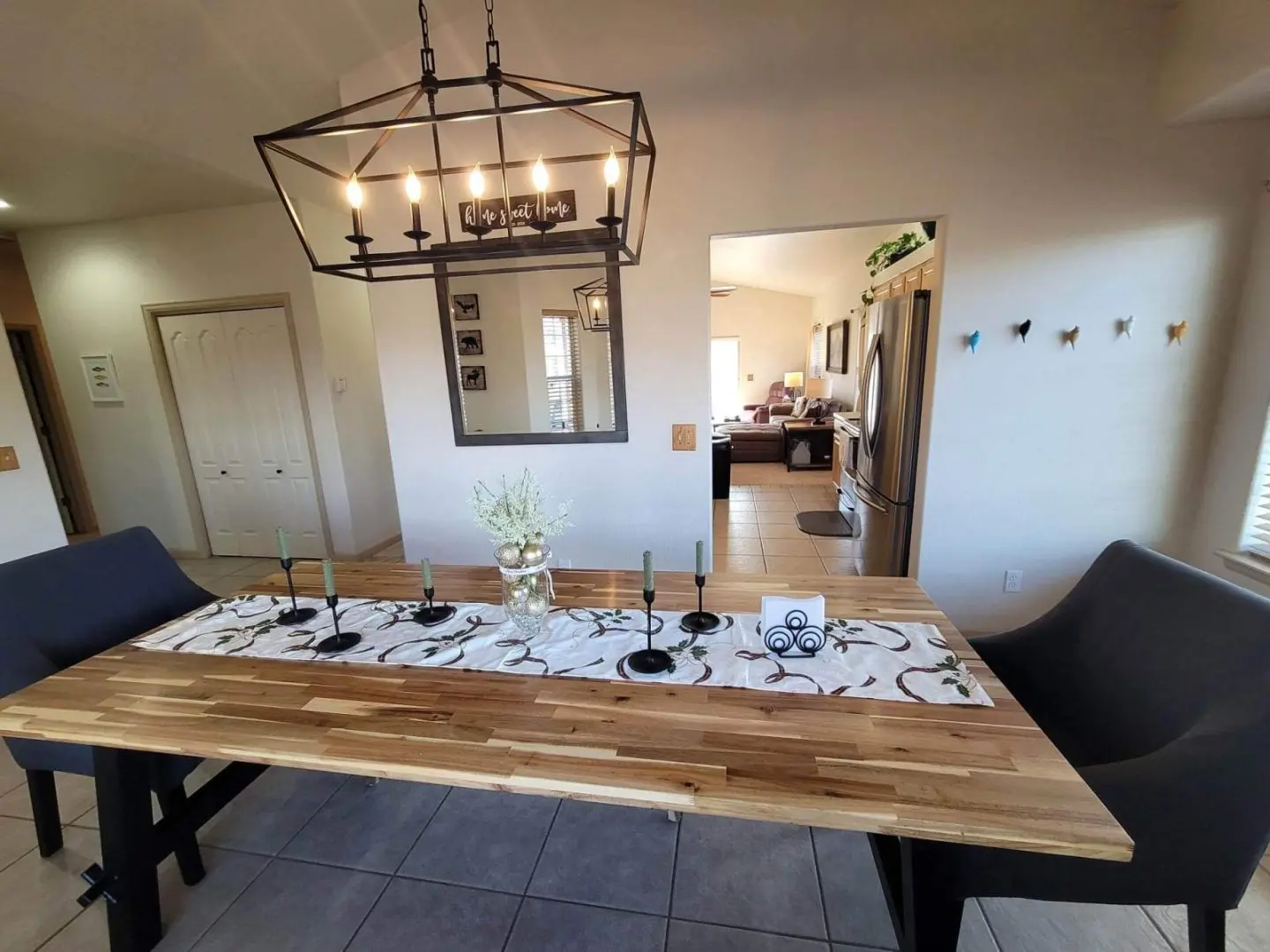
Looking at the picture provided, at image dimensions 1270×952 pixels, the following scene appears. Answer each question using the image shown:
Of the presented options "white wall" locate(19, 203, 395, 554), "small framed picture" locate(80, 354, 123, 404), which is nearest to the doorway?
"white wall" locate(19, 203, 395, 554)

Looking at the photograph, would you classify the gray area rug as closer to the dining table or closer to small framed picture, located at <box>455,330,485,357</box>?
the dining table

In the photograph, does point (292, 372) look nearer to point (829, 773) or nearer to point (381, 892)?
point (381, 892)

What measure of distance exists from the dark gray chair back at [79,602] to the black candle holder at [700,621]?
1.82 meters

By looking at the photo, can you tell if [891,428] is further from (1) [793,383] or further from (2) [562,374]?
(1) [793,383]

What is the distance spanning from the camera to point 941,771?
Result: 93 cm

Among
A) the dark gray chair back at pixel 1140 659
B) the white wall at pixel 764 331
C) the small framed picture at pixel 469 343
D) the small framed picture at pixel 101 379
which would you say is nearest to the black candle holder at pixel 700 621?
the dark gray chair back at pixel 1140 659

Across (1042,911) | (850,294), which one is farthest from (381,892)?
(850,294)

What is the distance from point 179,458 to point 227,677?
156 inches

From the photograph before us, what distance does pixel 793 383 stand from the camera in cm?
910

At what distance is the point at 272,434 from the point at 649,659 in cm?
409

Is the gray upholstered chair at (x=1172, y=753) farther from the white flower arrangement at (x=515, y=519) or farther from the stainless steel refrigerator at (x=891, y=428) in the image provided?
the stainless steel refrigerator at (x=891, y=428)

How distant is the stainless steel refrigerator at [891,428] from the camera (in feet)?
8.56

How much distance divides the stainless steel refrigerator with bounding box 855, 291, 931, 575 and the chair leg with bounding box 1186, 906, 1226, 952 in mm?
1708

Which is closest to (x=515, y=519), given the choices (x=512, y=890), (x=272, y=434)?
(x=512, y=890)
